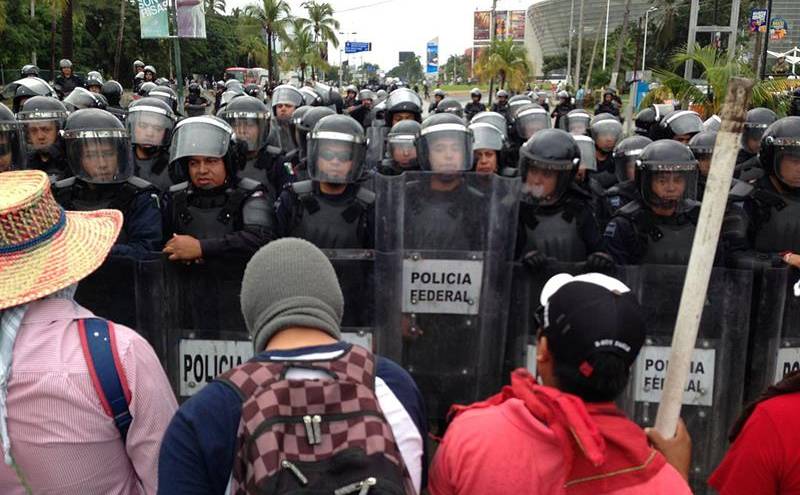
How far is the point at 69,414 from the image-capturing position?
1.83 meters

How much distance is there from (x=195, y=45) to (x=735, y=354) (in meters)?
57.8

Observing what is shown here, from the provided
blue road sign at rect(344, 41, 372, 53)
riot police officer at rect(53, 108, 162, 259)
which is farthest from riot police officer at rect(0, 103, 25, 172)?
blue road sign at rect(344, 41, 372, 53)

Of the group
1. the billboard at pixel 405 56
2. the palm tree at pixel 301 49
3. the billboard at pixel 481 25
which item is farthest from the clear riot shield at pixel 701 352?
the billboard at pixel 405 56

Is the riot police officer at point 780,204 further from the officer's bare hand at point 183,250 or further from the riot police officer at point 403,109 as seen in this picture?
the riot police officer at point 403,109

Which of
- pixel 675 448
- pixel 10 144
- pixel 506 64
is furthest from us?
pixel 506 64

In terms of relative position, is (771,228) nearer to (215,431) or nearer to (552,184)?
(552,184)

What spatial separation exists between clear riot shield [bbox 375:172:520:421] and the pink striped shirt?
1517 millimetres

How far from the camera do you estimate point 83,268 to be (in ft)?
6.54

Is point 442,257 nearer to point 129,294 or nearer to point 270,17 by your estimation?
point 129,294

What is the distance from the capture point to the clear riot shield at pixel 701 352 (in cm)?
321

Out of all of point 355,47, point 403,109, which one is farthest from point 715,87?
point 355,47

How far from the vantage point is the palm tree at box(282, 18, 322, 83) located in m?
42.1

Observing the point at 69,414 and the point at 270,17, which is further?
the point at 270,17

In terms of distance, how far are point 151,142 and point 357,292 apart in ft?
13.2
